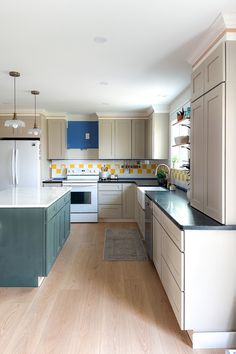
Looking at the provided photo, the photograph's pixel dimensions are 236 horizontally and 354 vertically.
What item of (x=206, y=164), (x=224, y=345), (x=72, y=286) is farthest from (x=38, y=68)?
(x=224, y=345)

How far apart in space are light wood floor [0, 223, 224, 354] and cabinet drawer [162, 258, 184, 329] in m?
0.17

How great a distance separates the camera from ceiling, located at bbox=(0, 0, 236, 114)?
6.47ft

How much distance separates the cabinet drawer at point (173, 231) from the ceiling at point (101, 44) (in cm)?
158

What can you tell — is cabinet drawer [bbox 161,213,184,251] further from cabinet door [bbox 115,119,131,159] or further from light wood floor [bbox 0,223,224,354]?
cabinet door [bbox 115,119,131,159]

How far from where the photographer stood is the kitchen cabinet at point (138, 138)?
236 inches

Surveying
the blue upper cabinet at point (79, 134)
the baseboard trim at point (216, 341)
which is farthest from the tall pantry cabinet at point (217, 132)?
the blue upper cabinet at point (79, 134)

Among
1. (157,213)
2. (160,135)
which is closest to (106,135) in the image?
(160,135)

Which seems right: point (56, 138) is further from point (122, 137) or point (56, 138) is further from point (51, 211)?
point (51, 211)

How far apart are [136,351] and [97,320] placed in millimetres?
477

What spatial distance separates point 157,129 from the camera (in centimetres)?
530

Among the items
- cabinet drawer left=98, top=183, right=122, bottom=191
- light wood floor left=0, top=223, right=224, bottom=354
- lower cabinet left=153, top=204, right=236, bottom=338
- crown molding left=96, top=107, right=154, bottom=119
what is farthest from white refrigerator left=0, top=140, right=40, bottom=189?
lower cabinet left=153, top=204, right=236, bottom=338

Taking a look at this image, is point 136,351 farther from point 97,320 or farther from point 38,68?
point 38,68

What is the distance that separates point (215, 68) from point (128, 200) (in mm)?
3882

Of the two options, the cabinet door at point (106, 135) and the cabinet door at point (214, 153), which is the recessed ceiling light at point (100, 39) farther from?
the cabinet door at point (106, 135)
